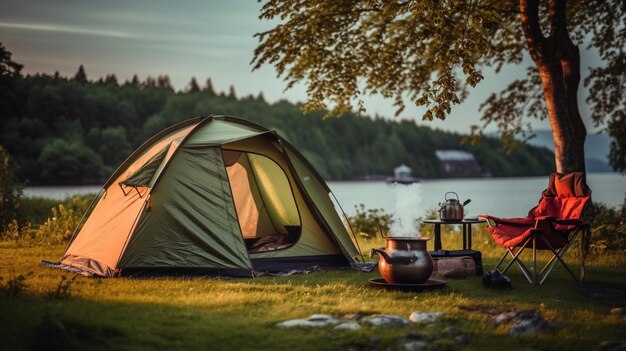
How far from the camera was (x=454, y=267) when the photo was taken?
23.6 ft

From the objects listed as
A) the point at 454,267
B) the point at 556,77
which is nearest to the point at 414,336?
the point at 454,267

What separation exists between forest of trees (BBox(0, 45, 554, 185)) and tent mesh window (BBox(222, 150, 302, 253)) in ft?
21.6

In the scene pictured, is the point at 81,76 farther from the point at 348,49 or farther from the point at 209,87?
the point at 348,49

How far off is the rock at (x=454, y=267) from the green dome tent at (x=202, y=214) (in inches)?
43.6

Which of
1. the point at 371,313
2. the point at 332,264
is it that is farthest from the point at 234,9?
the point at 371,313

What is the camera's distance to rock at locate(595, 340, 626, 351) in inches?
165

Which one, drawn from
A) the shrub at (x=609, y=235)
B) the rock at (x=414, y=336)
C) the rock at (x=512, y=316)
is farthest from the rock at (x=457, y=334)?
the shrub at (x=609, y=235)

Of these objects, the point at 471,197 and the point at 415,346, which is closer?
the point at 415,346

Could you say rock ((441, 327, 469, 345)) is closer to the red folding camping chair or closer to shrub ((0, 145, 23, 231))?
the red folding camping chair

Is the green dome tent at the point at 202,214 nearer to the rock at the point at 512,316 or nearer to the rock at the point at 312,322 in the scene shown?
the rock at the point at 312,322

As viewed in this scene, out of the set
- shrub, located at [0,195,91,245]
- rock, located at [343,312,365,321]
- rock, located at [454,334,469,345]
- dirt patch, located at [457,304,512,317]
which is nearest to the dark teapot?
dirt patch, located at [457,304,512,317]

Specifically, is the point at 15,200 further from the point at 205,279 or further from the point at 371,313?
the point at 371,313

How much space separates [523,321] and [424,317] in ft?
2.23

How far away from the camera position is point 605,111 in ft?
45.0
